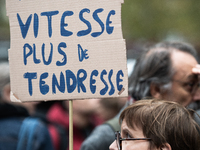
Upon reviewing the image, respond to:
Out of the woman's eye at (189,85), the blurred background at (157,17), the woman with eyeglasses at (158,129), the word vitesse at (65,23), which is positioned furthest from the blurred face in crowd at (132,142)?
the blurred background at (157,17)

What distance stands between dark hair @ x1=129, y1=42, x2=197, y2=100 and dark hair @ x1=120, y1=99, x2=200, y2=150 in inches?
28.3

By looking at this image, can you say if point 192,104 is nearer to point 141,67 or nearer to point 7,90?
point 141,67

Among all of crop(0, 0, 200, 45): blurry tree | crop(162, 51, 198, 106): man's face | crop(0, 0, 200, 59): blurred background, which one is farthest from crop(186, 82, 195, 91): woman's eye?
crop(0, 0, 200, 45): blurry tree

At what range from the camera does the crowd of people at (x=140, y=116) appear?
5.59 feet

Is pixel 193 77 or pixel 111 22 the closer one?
pixel 111 22

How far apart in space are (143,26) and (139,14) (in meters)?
0.56

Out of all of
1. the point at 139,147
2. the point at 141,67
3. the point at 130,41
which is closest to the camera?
the point at 139,147

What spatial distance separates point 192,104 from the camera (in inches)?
101

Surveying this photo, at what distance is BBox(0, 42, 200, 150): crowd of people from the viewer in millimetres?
1704

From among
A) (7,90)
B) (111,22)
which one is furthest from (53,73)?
(7,90)

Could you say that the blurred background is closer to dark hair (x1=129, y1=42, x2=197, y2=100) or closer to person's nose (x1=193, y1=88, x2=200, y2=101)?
dark hair (x1=129, y1=42, x2=197, y2=100)

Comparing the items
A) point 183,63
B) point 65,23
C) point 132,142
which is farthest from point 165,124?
point 183,63

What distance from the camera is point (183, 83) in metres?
2.45

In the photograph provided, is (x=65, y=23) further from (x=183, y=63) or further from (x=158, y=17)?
(x=158, y=17)
